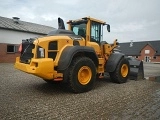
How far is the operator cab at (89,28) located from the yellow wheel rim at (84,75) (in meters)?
1.39

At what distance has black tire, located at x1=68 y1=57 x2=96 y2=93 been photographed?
6836 millimetres

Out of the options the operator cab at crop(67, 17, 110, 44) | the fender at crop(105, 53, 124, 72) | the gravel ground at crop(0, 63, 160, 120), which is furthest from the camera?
the fender at crop(105, 53, 124, 72)

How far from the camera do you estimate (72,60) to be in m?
6.98

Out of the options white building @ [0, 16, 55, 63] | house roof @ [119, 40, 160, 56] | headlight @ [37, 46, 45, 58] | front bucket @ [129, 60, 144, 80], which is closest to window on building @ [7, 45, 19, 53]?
white building @ [0, 16, 55, 63]

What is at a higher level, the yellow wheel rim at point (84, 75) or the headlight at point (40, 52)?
the headlight at point (40, 52)

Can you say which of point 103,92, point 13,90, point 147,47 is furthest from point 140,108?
point 147,47

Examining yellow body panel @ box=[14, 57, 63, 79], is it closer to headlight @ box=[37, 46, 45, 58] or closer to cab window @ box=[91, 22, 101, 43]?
headlight @ box=[37, 46, 45, 58]

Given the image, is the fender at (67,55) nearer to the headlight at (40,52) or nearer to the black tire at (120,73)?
the headlight at (40,52)

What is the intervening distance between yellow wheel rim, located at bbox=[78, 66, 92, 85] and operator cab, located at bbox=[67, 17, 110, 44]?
54.8 inches

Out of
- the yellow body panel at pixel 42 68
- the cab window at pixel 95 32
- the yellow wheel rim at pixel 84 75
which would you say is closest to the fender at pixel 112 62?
the cab window at pixel 95 32

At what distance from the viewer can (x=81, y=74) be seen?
7.25 meters

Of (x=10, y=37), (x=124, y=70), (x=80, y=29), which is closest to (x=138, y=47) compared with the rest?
(x=10, y=37)

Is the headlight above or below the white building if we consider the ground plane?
below

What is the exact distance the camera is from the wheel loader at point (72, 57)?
21.5 feet
